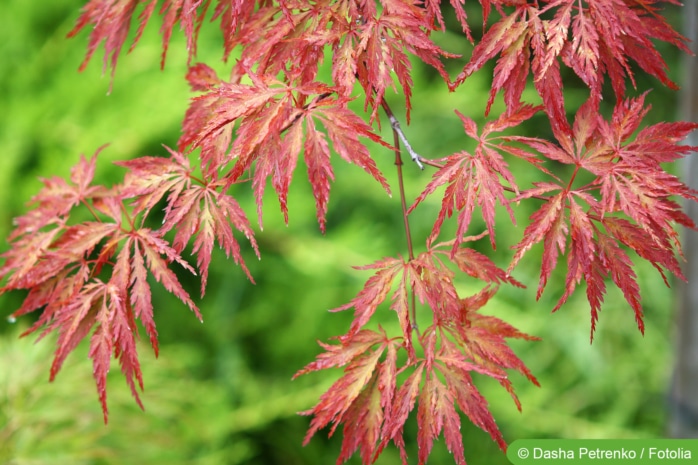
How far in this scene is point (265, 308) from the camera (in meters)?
2.14

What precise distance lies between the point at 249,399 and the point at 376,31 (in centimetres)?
147

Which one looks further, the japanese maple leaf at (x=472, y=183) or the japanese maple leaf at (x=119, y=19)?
the japanese maple leaf at (x=119, y=19)

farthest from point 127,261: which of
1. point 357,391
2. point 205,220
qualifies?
point 357,391

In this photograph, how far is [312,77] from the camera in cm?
75

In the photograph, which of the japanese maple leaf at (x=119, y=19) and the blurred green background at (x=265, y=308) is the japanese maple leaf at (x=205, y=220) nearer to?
the japanese maple leaf at (x=119, y=19)

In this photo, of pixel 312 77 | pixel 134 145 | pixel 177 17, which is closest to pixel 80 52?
pixel 134 145

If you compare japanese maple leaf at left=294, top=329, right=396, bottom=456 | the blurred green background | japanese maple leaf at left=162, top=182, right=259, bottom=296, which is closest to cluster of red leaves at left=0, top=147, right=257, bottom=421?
japanese maple leaf at left=162, top=182, right=259, bottom=296

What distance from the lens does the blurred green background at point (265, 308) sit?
194cm

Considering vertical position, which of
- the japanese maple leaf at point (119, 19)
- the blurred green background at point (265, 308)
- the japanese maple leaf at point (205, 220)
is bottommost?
the blurred green background at point (265, 308)

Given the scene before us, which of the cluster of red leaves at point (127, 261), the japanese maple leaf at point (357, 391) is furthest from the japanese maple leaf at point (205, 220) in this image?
the japanese maple leaf at point (357, 391)

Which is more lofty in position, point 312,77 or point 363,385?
point 312,77

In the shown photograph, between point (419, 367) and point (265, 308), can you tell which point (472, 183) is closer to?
point (419, 367)

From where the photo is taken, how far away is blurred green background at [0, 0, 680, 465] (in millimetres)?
1937

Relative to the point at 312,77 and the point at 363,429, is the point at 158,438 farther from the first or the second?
the point at 312,77
